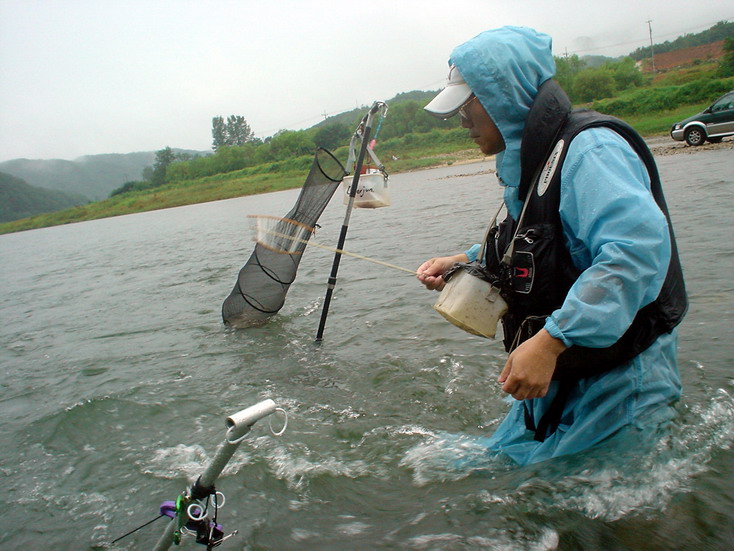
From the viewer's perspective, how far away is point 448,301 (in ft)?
8.79

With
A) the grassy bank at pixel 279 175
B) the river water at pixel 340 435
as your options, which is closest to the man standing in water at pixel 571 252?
the river water at pixel 340 435

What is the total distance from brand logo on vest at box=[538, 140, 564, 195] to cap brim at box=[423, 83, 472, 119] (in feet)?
1.61

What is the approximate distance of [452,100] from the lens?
2.54 metres

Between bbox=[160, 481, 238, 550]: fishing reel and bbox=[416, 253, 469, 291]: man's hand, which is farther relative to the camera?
bbox=[416, 253, 469, 291]: man's hand

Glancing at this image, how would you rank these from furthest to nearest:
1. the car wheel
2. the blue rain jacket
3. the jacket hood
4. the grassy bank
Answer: the grassy bank → the car wheel → the jacket hood → the blue rain jacket

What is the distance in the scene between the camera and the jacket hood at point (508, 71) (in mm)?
2363

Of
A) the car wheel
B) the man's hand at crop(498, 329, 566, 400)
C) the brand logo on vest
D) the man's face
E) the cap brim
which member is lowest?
the car wheel

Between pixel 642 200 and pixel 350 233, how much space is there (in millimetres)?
15720

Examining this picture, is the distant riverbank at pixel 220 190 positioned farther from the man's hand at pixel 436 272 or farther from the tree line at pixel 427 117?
the man's hand at pixel 436 272

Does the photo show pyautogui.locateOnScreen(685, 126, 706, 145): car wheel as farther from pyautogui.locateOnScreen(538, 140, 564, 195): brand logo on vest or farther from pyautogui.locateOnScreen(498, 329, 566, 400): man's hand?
pyautogui.locateOnScreen(498, 329, 566, 400): man's hand

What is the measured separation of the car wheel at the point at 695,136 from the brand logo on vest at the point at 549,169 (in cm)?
2646

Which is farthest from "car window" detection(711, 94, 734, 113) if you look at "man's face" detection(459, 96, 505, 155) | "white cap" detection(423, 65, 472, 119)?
"white cap" detection(423, 65, 472, 119)

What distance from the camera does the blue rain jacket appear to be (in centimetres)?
194

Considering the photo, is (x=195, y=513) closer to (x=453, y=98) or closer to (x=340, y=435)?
(x=453, y=98)
